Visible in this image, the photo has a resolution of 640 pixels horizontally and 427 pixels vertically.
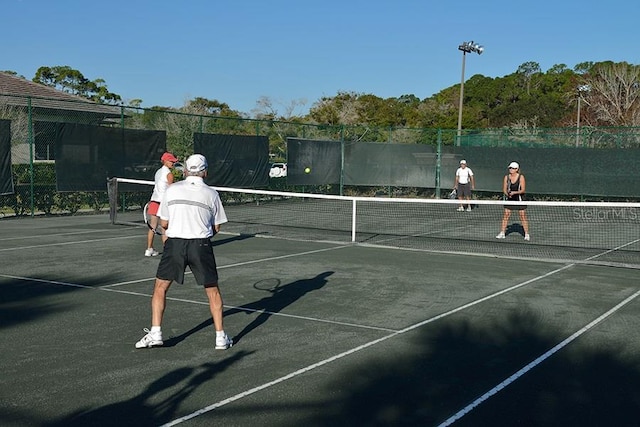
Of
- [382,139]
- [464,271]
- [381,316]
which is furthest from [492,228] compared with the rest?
[382,139]

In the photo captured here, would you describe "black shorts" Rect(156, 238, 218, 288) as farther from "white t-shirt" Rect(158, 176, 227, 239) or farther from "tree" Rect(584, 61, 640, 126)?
"tree" Rect(584, 61, 640, 126)

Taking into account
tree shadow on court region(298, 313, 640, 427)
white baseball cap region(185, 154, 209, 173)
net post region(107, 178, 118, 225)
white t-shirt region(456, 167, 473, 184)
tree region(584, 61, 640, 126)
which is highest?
tree region(584, 61, 640, 126)

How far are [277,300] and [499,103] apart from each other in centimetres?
7307

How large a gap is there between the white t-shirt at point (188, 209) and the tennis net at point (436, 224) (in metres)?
7.54

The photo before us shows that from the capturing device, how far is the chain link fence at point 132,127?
19.5m

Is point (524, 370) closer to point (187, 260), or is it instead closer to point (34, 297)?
point (187, 260)

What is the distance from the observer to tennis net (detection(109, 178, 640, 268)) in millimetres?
14148

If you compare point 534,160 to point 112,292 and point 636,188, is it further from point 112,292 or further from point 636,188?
point 112,292

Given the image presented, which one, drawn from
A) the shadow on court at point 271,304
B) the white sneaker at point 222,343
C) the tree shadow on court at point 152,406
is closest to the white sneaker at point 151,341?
the shadow on court at point 271,304

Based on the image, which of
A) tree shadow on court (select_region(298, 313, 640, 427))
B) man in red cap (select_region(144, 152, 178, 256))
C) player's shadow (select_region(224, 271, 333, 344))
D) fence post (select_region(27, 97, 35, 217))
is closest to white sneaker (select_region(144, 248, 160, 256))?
man in red cap (select_region(144, 152, 178, 256))

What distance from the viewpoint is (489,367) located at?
6203mm

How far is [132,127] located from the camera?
85.4 feet

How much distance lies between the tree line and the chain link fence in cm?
1675

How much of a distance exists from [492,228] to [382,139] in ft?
58.8
